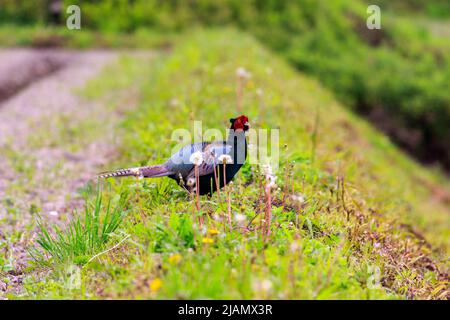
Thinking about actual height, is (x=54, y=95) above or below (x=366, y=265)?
above

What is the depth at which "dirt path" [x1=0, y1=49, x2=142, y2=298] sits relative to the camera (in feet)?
17.4

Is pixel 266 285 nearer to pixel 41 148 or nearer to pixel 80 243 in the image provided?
pixel 80 243

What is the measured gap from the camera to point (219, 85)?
913cm

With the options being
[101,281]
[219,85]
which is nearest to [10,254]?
[101,281]

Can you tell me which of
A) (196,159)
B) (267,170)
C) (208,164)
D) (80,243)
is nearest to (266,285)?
(267,170)

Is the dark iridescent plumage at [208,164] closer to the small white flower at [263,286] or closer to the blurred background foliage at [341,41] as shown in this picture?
the small white flower at [263,286]

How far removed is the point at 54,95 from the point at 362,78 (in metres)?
8.39

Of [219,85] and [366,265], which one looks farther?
[219,85]

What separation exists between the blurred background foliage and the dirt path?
6.24 m

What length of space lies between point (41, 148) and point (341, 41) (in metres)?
12.9

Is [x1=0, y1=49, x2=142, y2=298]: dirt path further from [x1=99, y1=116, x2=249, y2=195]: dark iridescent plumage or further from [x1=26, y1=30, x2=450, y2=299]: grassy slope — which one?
[x1=99, y1=116, x2=249, y2=195]: dark iridescent plumage

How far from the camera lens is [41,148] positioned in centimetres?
812

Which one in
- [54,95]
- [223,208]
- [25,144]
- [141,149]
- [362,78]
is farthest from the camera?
[362,78]
